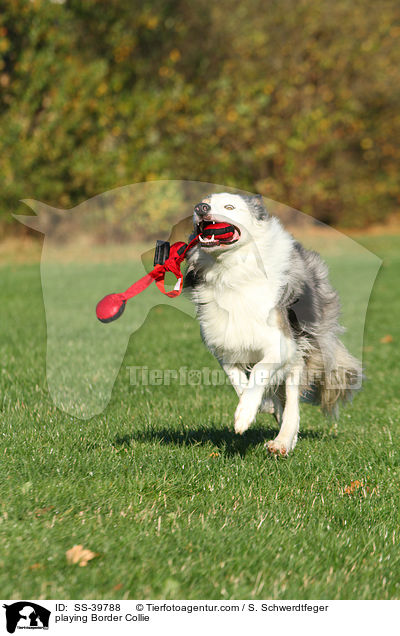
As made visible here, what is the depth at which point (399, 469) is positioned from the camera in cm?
438

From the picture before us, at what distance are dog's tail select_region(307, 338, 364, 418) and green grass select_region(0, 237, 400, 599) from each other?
0.84ft

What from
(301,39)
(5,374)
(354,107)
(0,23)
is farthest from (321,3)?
(5,374)

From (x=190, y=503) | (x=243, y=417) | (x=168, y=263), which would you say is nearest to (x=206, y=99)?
(x=168, y=263)

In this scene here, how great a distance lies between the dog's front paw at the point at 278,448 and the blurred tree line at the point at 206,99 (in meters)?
16.7

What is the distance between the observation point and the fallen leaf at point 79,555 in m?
2.92

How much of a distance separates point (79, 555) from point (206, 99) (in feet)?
72.7

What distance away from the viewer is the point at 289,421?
464cm

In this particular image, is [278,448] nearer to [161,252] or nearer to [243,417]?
[243,417]

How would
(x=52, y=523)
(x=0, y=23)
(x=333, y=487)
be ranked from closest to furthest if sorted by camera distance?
(x=52, y=523) < (x=333, y=487) < (x=0, y=23)

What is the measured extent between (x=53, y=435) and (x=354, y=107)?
27015mm

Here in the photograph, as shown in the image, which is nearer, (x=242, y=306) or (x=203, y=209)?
(x=203, y=209)

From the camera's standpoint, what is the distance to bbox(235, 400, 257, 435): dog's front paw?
12.8 feet

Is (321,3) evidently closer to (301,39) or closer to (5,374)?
(301,39)

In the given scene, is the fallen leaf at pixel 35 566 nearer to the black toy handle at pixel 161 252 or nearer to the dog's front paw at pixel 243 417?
the dog's front paw at pixel 243 417
